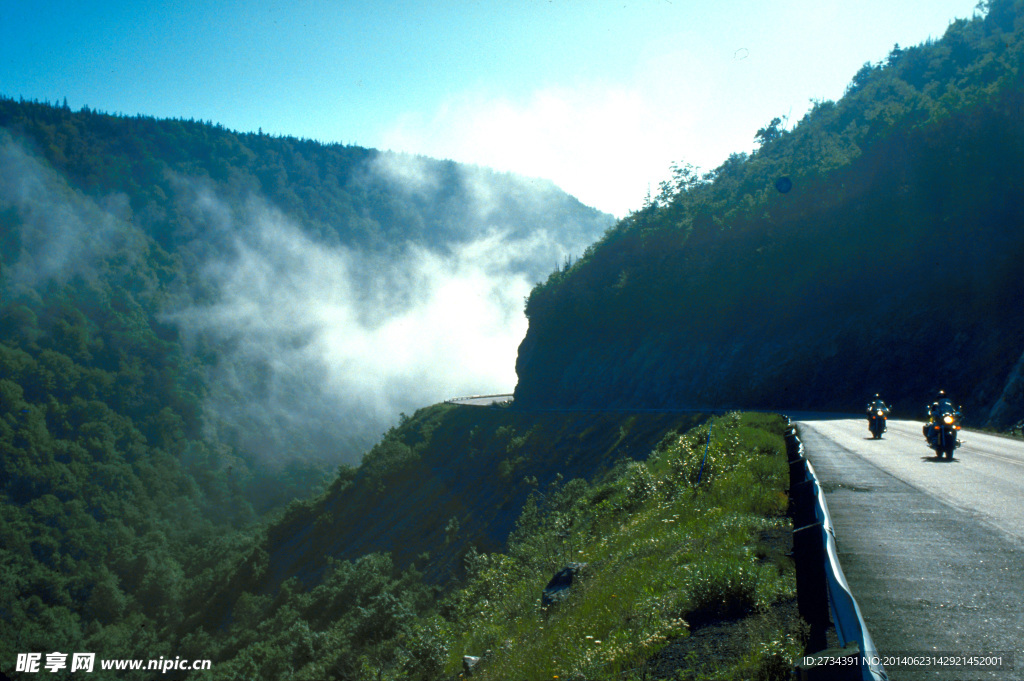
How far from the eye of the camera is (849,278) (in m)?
41.4

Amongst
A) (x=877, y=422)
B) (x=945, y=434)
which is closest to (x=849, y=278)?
(x=877, y=422)

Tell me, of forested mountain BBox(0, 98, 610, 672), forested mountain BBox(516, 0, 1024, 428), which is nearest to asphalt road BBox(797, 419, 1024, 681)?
forested mountain BBox(516, 0, 1024, 428)

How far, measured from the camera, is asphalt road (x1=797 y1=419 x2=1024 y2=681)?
13.7 ft

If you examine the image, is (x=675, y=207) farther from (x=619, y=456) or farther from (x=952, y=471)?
(x=952, y=471)

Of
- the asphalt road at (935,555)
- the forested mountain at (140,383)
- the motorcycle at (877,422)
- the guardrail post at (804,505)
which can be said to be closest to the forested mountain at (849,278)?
the motorcycle at (877,422)

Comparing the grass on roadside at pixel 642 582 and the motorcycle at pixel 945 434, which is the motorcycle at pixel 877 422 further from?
the motorcycle at pixel 945 434

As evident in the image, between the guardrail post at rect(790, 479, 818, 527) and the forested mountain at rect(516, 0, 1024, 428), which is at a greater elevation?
the forested mountain at rect(516, 0, 1024, 428)

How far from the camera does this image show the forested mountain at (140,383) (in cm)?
8388

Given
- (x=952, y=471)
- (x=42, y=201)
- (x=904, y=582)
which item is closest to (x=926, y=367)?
(x=952, y=471)

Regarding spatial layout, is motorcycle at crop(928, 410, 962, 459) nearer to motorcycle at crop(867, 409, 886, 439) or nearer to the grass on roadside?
the grass on roadside

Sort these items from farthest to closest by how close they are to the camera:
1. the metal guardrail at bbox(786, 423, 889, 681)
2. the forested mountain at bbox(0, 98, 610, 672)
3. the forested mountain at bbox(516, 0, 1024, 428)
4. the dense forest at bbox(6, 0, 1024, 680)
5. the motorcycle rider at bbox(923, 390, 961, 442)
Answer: the forested mountain at bbox(0, 98, 610, 672) → the forested mountain at bbox(516, 0, 1024, 428) → the dense forest at bbox(6, 0, 1024, 680) → the motorcycle rider at bbox(923, 390, 961, 442) → the metal guardrail at bbox(786, 423, 889, 681)

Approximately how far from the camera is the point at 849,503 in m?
9.15

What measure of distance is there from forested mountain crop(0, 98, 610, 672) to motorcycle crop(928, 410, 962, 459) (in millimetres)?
57980

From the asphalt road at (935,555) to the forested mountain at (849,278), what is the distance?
1776 centimetres
